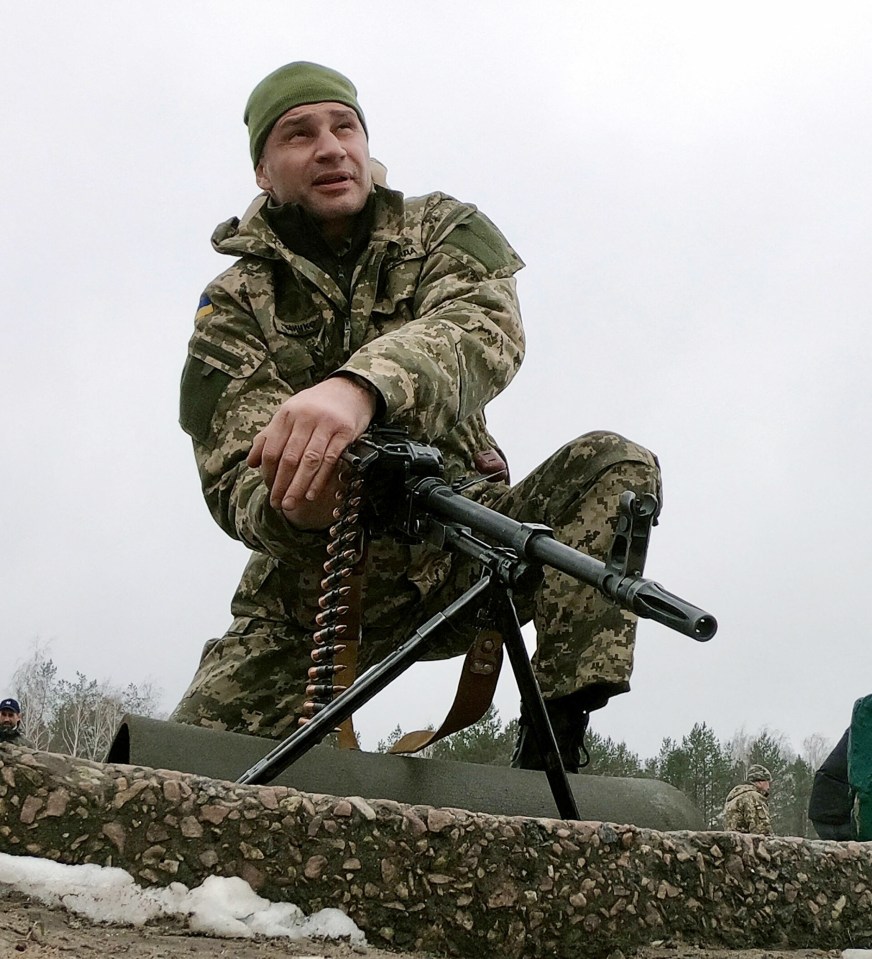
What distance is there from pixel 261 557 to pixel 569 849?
1.75 m

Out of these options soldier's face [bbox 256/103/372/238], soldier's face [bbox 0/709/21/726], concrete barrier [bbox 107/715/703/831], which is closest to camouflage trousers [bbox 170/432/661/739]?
concrete barrier [bbox 107/715/703/831]

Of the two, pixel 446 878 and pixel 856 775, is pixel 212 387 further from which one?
pixel 856 775

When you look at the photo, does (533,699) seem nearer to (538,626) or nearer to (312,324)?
(538,626)

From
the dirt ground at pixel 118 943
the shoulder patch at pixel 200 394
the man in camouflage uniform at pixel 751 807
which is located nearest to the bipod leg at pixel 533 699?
the dirt ground at pixel 118 943

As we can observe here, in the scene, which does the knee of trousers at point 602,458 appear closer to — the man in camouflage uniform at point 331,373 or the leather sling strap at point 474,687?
the man in camouflage uniform at point 331,373

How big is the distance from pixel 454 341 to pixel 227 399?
2.45 feet

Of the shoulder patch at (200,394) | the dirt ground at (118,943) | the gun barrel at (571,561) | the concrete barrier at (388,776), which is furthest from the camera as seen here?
the shoulder patch at (200,394)

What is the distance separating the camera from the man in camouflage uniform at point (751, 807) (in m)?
11.7

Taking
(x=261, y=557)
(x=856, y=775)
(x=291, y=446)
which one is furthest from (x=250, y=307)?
(x=856, y=775)

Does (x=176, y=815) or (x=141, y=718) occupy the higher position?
(x=141, y=718)

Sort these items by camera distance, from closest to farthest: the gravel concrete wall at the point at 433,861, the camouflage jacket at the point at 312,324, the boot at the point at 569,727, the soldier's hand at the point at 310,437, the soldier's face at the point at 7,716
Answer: the gravel concrete wall at the point at 433,861
the soldier's hand at the point at 310,437
the boot at the point at 569,727
the camouflage jacket at the point at 312,324
the soldier's face at the point at 7,716

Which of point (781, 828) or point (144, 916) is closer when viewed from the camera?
point (144, 916)

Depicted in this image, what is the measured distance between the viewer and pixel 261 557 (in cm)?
364

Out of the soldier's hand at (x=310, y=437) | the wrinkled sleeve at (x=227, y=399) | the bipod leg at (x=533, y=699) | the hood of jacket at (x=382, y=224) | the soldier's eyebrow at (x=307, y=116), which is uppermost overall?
the soldier's eyebrow at (x=307, y=116)
